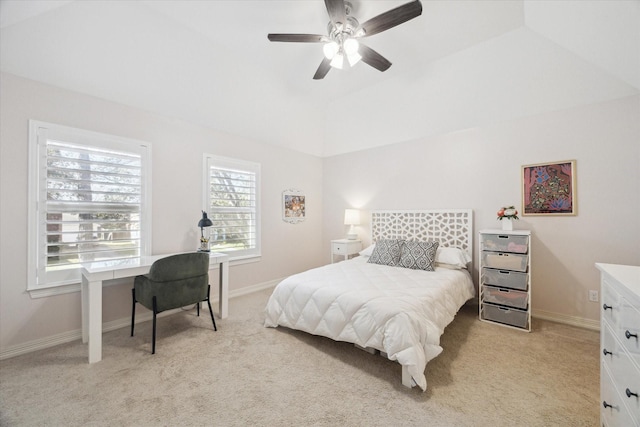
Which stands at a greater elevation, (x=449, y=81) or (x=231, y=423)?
(x=449, y=81)

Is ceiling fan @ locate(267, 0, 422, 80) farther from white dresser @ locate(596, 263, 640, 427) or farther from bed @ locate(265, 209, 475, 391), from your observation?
bed @ locate(265, 209, 475, 391)

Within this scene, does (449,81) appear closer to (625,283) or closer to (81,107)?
(625,283)

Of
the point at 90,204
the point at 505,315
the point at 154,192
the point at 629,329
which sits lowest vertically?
the point at 505,315

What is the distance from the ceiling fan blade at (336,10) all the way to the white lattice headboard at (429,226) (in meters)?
2.71

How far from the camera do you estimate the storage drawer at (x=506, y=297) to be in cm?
278

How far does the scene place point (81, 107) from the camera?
2.61 metres

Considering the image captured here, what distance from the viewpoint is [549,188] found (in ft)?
9.82

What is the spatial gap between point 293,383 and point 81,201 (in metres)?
2.63

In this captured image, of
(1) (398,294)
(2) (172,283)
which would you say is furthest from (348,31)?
(2) (172,283)

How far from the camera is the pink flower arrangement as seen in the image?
304 cm

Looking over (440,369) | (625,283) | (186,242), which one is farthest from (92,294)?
(625,283)

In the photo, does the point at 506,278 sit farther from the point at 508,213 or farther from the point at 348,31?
the point at 348,31

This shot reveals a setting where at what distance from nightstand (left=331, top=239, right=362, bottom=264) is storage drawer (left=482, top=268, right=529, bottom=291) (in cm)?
199

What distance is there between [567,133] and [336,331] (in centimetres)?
325
